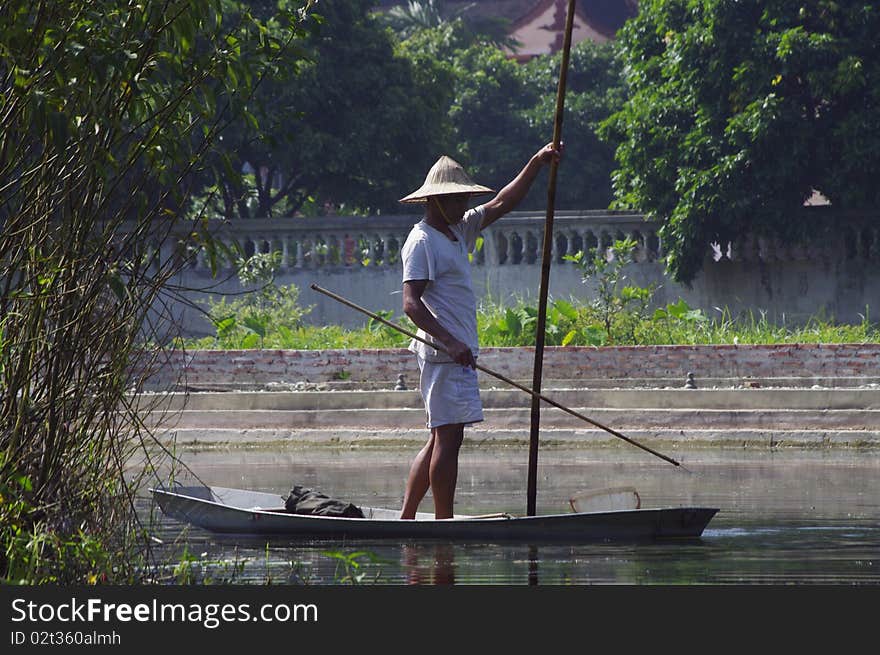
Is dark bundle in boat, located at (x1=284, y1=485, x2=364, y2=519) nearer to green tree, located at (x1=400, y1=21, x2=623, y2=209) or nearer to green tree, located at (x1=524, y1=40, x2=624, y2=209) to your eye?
green tree, located at (x1=400, y1=21, x2=623, y2=209)

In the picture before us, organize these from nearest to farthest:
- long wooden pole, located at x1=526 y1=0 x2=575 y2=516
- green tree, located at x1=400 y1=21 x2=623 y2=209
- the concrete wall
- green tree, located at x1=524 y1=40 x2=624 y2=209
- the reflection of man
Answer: the reflection of man < long wooden pole, located at x1=526 y1=0 x2=575 y2=516 < the concrete wall < green tree, located at x1=524 y1=40 x2=624 y2=209 < green tree, located at x1=400 y1=21 x2=623 y2=209

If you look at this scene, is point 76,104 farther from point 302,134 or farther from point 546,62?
point 546,62

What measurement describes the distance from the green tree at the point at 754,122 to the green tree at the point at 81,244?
1843cm

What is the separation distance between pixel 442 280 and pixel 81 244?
3074 millimetres

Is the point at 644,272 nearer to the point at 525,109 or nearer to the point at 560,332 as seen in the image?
the point at 560,332

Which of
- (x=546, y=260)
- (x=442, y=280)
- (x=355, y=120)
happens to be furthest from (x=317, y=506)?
(x=355, y=120)

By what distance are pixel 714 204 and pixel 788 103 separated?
5.87ft

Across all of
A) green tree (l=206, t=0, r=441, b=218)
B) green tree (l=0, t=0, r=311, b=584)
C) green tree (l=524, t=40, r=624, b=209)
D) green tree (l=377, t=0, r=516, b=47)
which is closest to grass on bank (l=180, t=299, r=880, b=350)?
green tree (l=0, t=0, r=311, b=584)

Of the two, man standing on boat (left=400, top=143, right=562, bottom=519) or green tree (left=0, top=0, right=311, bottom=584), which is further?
man standing on boat (left=400, top=143, right=562, bottom=519)

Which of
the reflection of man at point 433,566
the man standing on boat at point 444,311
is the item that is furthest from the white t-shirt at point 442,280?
the reflection of man at point 433,566

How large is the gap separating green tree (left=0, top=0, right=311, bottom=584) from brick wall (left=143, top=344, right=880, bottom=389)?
962cm

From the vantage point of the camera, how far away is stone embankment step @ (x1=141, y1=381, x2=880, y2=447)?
16.1 meters

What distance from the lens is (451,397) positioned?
31.1 feet

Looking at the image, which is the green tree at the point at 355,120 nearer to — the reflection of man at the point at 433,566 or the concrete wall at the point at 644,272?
the concrete wall at the point at 644,272
